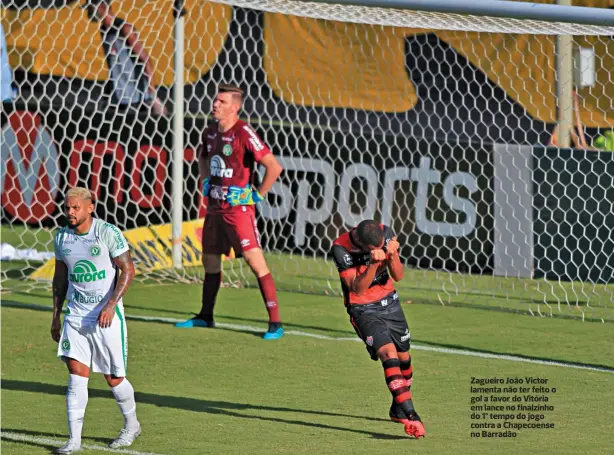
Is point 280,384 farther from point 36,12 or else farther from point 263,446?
point 36,12

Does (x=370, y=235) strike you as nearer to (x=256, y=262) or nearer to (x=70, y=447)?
(x=70, y=447)

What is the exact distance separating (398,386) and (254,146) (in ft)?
12.1

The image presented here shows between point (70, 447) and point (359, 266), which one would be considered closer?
point (70, 447)

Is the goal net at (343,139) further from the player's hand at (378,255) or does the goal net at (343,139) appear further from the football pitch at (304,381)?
the player's hand at (378,255)

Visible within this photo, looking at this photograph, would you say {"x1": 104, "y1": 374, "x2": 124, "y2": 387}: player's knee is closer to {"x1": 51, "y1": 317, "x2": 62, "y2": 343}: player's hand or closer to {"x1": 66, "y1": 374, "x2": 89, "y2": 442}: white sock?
{"x1": 66, "y1": 374, "x2": 89, "y2": 442}: white sock

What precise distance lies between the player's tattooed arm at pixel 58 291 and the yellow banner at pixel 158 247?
6.08 meters

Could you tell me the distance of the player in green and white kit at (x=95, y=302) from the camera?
276 inches

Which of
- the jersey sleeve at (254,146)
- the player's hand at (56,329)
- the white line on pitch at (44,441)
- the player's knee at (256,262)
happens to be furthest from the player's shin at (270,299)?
the white line on pitch at (44,441)

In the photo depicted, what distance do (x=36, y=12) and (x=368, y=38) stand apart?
194 inches

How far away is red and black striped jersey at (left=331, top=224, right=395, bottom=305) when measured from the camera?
291 inches

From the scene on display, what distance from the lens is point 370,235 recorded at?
708 cm

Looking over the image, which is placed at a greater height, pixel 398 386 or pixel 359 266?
pixel 359 266

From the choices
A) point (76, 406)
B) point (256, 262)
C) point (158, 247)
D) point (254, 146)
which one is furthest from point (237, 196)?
point (76, 406)

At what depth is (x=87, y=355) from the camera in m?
7.05
